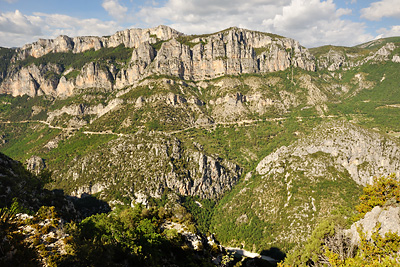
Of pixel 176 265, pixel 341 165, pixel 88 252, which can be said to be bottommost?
pixel 341 165

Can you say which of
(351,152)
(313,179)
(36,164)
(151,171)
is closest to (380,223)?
(313,179)

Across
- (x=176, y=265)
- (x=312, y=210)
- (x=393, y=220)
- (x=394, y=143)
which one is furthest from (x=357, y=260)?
(x=394, y=143)

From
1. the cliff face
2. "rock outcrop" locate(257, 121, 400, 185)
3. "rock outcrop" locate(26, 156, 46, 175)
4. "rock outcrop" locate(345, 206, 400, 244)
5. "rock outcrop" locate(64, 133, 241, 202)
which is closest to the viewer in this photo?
"rock outcrop" locate(345, 206, 400, 244)

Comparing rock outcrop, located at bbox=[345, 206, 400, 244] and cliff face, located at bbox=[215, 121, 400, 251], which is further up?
rock outcrop, located at bbox=[345, 206, 400, 244]

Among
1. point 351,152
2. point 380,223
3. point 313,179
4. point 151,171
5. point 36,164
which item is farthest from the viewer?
point 36,164

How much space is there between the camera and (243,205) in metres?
147

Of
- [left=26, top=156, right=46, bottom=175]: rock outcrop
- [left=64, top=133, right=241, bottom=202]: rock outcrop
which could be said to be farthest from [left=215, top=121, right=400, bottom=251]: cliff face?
[left=26, top=156, right=46, bottom=175]: rock outcrop

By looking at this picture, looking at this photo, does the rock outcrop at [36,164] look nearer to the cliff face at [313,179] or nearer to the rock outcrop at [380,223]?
the cliff face at [313,179]

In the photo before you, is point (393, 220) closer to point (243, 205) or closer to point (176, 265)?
point (176, 265)

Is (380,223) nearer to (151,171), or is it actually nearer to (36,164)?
(151,171)

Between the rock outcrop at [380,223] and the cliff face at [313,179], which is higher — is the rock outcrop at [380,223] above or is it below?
above

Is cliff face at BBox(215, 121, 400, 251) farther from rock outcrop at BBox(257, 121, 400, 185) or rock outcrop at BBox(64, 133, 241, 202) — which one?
rock outcrop at BBox(64, 133, 241, 202)

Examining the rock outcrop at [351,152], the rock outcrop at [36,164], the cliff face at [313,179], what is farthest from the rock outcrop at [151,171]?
the rock outcrop at [351,152]

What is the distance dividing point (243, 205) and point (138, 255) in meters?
130
